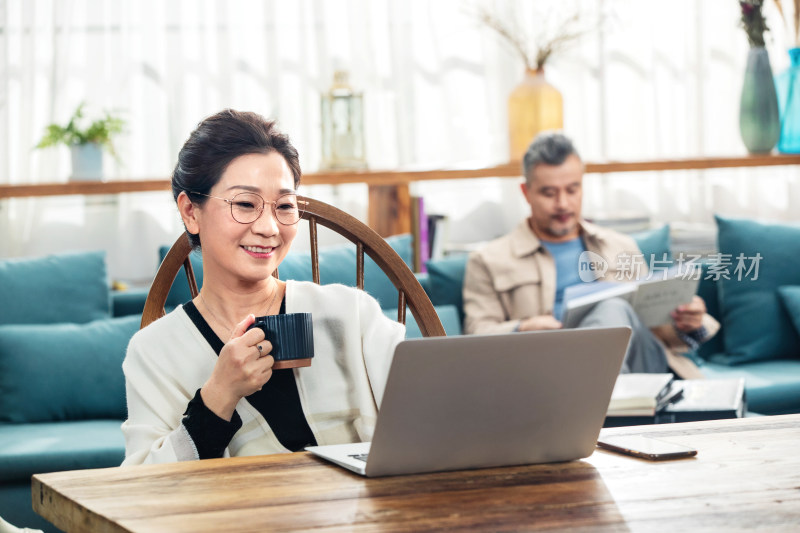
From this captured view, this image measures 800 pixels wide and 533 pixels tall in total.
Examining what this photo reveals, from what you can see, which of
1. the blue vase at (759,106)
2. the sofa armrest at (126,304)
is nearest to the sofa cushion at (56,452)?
the sofa armrest at (126,304)

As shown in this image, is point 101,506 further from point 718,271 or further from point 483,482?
point 718,271

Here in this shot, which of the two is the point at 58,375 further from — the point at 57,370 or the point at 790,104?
the point at 790,104

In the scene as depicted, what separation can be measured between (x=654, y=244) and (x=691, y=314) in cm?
45

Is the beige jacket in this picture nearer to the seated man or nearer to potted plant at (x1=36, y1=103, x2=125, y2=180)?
the seated man

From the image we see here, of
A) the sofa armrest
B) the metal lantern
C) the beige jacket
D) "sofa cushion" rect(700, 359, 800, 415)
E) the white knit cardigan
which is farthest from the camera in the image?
the metal lantern

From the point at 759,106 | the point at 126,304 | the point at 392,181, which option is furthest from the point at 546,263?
the point at 126,304

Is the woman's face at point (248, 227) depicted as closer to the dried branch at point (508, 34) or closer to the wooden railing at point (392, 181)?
the wooden railing at point (392, 181)

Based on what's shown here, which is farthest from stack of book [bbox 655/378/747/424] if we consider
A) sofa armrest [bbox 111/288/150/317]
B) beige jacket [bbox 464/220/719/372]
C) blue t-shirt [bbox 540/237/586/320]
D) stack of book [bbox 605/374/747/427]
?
sofa armrest [bbox 111/288/150/317]

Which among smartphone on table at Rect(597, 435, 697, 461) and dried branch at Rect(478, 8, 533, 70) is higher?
dried branch at Rect(478, 8, 533, 70)

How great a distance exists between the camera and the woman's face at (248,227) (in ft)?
4.80

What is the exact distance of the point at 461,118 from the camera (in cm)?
369

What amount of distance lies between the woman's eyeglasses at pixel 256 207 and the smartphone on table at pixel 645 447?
0.59 m

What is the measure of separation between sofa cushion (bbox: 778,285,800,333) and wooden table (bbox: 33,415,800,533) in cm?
216

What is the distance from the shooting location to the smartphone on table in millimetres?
→ 1088
